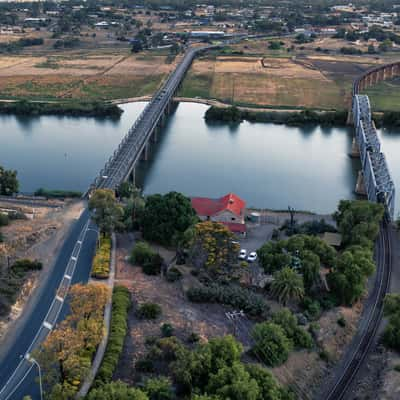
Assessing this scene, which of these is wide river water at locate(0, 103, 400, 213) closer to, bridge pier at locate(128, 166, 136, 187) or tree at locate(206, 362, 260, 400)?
bridge pier at locate(128, 166, 136, 187)

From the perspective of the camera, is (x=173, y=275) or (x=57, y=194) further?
(x=57, y=194)

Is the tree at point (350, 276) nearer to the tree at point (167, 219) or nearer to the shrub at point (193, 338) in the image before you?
the shrub at point (193, 338)

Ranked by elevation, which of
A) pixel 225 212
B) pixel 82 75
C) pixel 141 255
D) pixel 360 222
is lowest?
pixel 141 255

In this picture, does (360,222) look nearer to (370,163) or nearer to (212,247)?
(212,247)

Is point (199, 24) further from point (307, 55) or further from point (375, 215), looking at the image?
point (375, 215)

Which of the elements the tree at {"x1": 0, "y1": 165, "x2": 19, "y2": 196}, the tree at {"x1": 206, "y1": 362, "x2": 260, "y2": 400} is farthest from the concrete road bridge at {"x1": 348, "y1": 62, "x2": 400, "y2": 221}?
the tree at {"x1": 0, "y1": 165, "x2": 19, "y2": 196}

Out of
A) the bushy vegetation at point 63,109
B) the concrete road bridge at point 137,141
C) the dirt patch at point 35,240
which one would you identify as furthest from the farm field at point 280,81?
the dirt patch at point 35,240

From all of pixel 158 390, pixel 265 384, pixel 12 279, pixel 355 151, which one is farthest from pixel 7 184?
pixel 355 151
